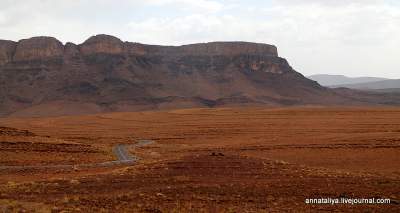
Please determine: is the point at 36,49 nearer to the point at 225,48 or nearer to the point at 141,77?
the point at 141,77

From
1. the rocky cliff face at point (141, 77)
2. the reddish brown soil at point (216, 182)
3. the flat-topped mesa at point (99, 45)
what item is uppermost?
the flat-topped mesa at point (99, 45)

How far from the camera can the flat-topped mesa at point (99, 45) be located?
161 m

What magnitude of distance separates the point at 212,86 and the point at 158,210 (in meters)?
145

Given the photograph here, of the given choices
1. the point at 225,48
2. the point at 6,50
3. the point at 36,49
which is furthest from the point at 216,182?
the point at 225,48

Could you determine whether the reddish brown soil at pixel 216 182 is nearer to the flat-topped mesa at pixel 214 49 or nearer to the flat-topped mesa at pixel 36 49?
the flat-topped mesa at pixel 36 49

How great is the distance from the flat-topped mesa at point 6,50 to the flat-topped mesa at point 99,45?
20553mm

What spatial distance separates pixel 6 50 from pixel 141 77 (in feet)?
136

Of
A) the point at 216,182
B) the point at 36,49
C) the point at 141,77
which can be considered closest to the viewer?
the point at 216,182

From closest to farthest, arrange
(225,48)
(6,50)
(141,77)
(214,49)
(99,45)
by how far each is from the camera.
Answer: (6,50)
(141,77)
(99,45)
(225,48)
(214,49)

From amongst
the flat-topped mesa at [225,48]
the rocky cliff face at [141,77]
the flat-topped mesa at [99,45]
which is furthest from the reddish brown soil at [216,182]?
the flat-topped mesa at [225,48]

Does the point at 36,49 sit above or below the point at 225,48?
below

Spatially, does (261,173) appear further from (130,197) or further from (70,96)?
(70,96)

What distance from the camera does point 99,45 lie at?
160875mm

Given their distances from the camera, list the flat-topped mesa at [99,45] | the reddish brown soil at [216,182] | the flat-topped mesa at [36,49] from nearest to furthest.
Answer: the reddish brown soil at [216,182] → the flat-topped mesa at [36,49] → the flat-topped mesa at [99,45]
